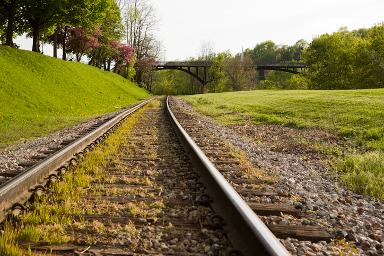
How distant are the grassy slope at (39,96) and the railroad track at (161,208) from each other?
5.05m

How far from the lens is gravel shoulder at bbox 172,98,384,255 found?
2.83 metres

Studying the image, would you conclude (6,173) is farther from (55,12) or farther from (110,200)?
(55,12)

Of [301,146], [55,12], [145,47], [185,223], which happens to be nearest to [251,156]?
[301,146]

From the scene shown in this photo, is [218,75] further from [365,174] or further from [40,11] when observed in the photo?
[365,174]

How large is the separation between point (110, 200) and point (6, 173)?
163 centimetres

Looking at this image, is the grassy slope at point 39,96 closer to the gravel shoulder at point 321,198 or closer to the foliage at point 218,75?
the gravel shoulder at point 321,198

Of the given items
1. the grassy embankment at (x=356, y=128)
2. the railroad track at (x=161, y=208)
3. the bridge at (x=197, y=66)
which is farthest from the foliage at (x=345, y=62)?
the railroad track at (x=161, y=208)

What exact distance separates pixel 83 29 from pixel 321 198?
41387 millimetres

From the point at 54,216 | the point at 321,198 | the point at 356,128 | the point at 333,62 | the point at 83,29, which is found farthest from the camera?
the point at 333,62

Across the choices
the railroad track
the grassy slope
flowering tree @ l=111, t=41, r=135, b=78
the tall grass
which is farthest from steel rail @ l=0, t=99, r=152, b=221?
flowering tree @ l=111, t=41, r=135, b=78

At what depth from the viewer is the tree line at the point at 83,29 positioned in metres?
26.6

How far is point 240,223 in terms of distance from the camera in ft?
9.14

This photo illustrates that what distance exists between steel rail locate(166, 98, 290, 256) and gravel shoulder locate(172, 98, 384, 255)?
32cm

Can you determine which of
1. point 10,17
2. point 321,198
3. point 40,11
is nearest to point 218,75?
point 40,11
